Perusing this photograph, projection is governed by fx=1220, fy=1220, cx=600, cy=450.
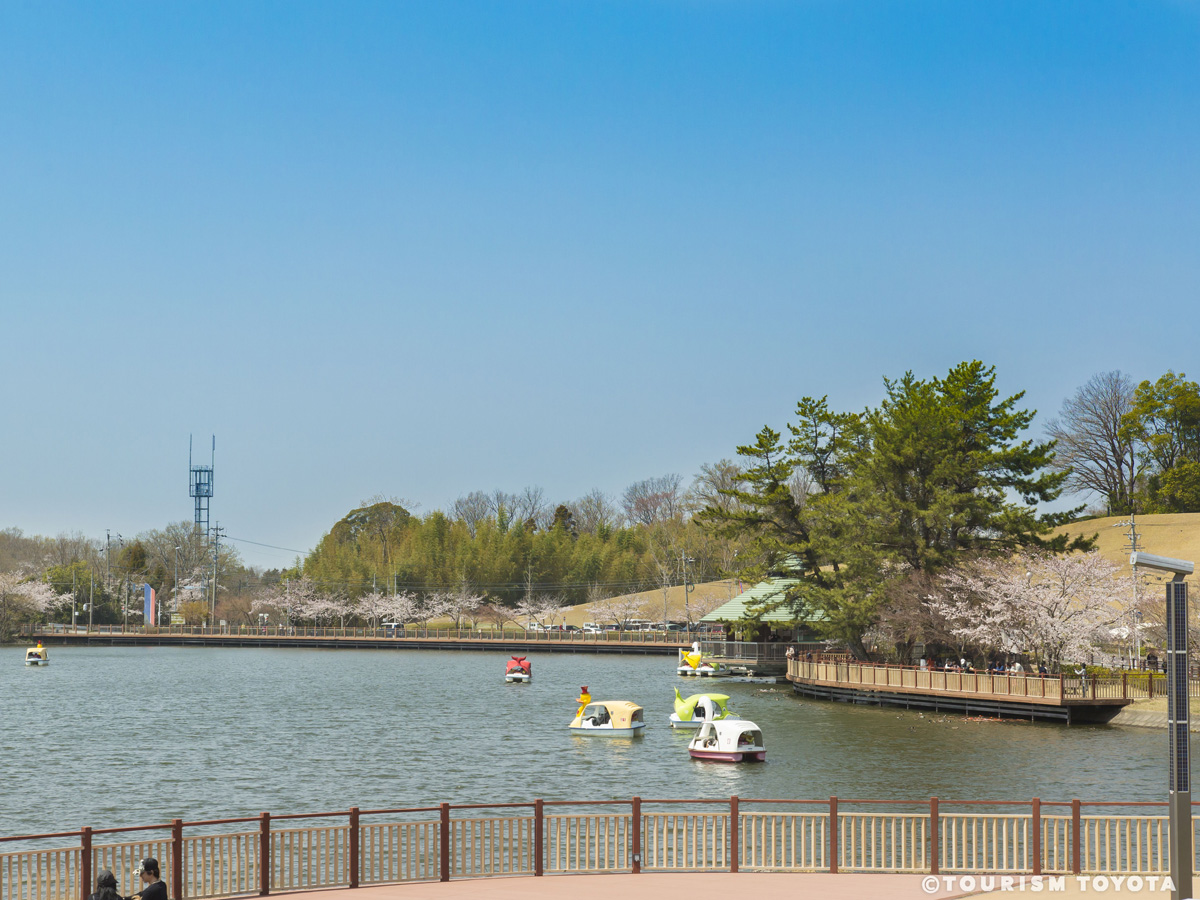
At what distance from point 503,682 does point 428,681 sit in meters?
5.76

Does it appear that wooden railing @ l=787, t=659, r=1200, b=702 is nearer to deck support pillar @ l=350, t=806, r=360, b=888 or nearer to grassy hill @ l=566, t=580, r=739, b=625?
deck support pillar @ l=350, t=806, r=360, b=888

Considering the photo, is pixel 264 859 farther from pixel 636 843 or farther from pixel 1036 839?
pixel 1036 839

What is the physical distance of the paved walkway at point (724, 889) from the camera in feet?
60.0

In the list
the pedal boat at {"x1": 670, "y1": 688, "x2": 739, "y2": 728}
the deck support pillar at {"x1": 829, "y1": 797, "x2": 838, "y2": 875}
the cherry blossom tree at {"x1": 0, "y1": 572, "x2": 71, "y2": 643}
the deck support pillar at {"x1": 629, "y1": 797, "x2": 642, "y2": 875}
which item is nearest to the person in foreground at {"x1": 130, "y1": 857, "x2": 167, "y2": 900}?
the deck support pillar at {"x1": 629, "y1": 797, "x2": 642, "y2": 875}

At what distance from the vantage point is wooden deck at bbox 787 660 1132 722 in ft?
182

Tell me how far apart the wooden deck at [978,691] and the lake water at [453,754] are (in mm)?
1493

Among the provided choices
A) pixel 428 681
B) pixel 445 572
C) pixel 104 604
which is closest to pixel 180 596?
pixel 104 604

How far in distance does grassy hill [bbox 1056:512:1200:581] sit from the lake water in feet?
159

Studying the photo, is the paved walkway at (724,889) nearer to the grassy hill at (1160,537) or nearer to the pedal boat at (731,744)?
the pedal boat at (731,744)

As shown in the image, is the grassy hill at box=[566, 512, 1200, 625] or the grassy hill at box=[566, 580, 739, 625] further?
the grassy hill at box=[566, 580, 739, 625]

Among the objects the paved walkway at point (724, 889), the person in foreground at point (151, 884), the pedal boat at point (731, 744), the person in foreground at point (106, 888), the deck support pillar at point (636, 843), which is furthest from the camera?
the pedal boat at point (731, 744)

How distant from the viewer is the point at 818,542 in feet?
270

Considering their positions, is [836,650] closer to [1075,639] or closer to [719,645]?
[719,645]

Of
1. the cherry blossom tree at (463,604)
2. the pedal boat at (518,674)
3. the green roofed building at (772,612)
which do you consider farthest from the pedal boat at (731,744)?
the cherry blossom tree at (463,604)
